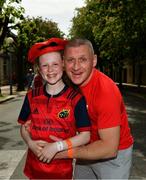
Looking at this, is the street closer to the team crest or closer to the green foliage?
the team crest

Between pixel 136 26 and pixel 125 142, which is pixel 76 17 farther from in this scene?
pixel 125 142

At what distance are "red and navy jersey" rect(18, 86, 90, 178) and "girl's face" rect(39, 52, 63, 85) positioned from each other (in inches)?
4.1

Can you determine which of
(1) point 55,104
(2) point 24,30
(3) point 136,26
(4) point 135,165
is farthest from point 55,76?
(2) point 24,30

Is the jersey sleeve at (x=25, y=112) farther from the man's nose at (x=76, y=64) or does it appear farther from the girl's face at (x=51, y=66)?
the man's nose at (x=76, y=64)

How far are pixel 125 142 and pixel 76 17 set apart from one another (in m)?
58.1

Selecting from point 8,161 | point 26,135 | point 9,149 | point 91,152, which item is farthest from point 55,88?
point 9,149

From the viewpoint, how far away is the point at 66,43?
3.00 metres

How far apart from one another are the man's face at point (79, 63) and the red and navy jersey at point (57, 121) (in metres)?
0.12

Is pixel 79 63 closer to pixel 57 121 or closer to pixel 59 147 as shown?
pixel 57 121

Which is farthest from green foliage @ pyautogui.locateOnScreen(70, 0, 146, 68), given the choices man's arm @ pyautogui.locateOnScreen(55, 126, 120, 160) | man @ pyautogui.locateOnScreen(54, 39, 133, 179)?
man's arm @ pyautogui.locateOnScreen(55, 126, 120, 160)

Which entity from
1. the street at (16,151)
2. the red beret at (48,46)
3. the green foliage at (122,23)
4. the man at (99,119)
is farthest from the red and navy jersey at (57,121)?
the green foliage at (122,23)

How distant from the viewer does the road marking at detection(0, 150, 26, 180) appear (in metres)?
7.11

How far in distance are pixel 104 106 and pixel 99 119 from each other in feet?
0.30

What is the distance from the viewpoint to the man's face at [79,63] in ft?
9.78
